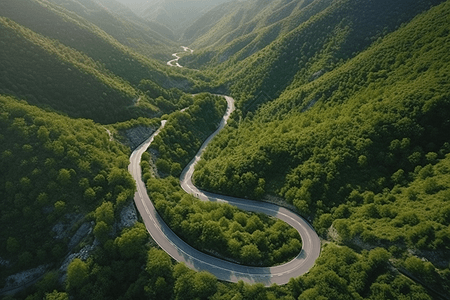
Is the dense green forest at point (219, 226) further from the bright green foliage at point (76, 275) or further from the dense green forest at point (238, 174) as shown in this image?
the bright green foliage at point (76, 275)

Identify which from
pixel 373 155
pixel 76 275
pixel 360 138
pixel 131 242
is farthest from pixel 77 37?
pixel 373 155

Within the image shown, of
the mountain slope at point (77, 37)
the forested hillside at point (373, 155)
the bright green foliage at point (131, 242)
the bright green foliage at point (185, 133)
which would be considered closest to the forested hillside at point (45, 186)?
the bright green foliage at point (131, 242)

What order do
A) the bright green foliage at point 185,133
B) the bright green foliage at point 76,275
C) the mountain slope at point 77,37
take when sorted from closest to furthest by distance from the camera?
the bright green foliage at point 76,275 < the bright green foliage at point 185,133 < the mountain slope at point 77,37

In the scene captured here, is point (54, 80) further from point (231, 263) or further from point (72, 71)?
point (231, 263)

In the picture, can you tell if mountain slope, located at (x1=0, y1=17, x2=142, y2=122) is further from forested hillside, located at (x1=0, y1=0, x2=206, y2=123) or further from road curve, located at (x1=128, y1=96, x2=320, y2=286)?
road curve, located at (x1=128, y1=96, x2=320, y2=286)

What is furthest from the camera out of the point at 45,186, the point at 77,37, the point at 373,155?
the point at 77,37

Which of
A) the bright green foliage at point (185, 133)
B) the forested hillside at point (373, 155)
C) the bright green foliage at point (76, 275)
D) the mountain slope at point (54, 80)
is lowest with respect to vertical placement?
the bright green foliage at point (76, 275)
